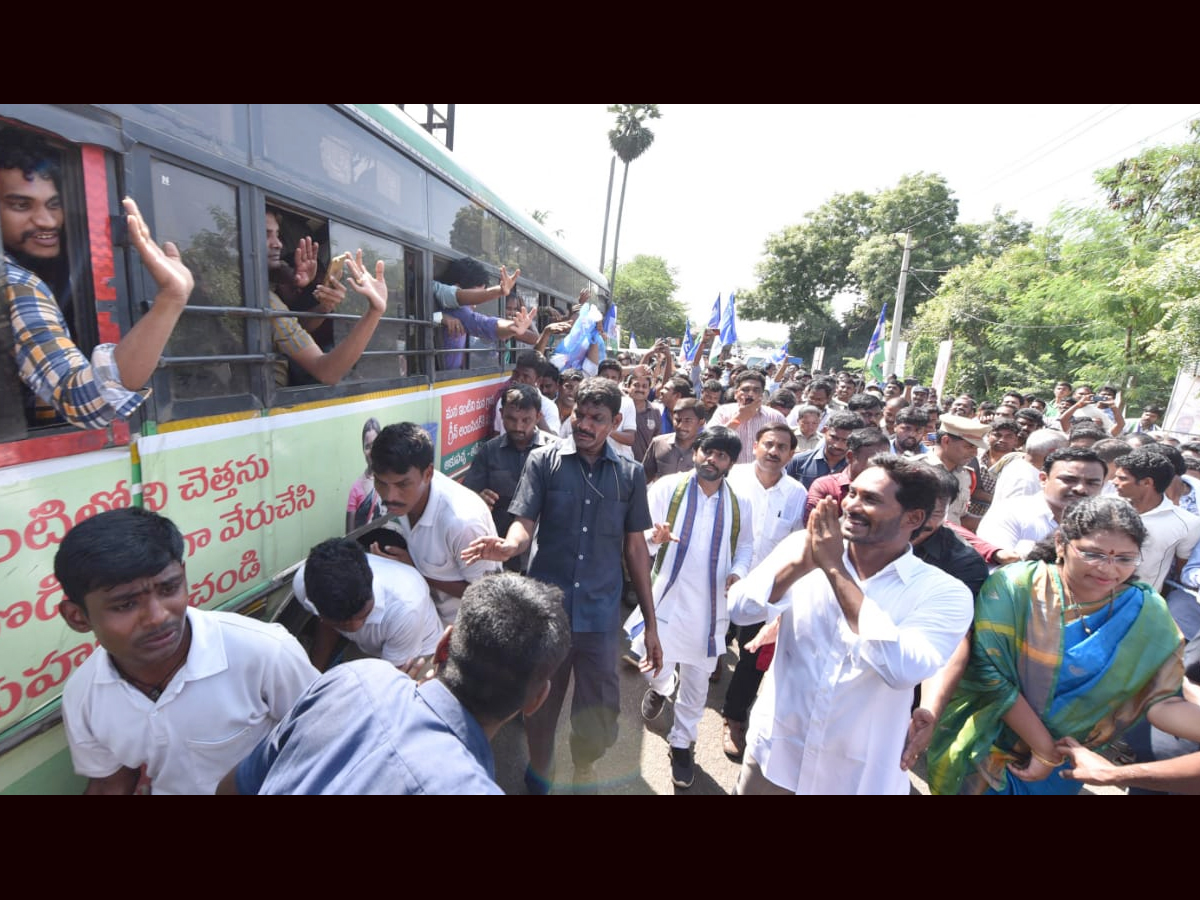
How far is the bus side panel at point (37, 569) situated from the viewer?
1.60 metres

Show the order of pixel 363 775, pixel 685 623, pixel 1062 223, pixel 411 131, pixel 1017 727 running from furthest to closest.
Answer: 1. pixel 1062 223
2. pixel 411 131
3. pixel 685 623
4. pixel 1017 727
5. pixel 363 775

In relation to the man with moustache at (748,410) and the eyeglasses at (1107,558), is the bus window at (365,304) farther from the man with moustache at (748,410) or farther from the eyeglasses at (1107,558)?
the eyeglasses at (1107,558)


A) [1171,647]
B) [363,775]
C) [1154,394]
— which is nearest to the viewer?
[363,775]

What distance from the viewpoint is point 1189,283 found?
9.66 meters

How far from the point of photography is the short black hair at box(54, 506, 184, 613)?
1441 mm

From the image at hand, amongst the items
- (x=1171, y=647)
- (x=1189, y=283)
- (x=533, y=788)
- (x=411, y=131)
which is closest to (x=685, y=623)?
(x=533, y=788)

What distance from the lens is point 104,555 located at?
4.74 ft

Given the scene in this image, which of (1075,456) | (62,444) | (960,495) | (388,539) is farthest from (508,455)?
(960,495)

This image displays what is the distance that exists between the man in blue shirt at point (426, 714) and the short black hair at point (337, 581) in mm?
786

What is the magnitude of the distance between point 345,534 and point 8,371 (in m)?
1.77

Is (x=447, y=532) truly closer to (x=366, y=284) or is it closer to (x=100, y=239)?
(x=366, y=284)

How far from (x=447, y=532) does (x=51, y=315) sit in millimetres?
1483

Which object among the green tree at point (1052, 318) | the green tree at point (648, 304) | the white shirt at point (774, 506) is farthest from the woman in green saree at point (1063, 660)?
the green tree at point (648, 304)

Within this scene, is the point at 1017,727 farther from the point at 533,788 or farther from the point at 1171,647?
the point at 533,788
